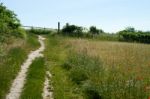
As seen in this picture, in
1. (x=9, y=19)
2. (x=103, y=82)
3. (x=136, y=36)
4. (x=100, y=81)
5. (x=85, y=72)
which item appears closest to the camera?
(x=103, y=82)

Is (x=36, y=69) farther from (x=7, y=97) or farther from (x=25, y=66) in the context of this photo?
(x=7, y=97)

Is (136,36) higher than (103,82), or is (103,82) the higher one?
(103,82)

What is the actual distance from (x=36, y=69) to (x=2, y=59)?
173 centimetres

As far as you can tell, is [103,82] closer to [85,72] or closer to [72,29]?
[85,72]

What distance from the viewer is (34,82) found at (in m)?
16.1

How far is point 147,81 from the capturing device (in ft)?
44.0

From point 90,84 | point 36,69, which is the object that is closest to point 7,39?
point 36,69

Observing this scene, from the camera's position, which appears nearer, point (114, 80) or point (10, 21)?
point (114, 80)

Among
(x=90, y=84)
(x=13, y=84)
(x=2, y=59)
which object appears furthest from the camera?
(x=2, y=59)

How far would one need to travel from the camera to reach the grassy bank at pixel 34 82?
13.9 m

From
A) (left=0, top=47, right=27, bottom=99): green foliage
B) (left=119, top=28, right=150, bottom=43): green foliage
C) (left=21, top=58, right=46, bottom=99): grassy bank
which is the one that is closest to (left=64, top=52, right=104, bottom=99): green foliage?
(left=21, top=58, right=46, bottom=99): grassy bank

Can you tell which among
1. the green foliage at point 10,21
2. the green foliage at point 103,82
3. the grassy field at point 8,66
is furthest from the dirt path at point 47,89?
the green foliage at point 10,21

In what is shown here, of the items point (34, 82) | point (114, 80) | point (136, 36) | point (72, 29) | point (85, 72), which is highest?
point (72, 29)

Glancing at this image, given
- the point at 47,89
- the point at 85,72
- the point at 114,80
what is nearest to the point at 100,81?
the point at 114,80
